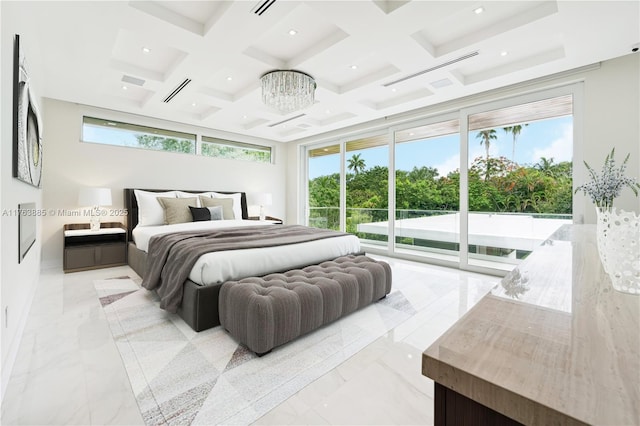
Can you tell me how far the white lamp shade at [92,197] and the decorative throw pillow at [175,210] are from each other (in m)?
0.73

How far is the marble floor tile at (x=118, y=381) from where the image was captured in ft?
4.77

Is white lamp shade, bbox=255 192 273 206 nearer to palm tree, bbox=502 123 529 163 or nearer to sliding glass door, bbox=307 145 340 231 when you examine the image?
sliding glass door, bbox=307 145 340 231

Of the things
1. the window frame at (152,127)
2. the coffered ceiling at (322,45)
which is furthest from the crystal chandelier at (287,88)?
the window frame at (152,127)

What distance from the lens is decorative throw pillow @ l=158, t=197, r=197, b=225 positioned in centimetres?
450

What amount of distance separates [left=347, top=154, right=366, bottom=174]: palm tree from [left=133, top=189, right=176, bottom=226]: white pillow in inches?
141

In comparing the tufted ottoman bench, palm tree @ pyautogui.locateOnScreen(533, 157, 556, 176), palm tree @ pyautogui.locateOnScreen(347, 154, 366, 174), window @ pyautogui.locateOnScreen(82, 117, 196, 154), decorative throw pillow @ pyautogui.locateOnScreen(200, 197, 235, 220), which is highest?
window @ pyautogui.locateOnScreen(82, 117, 196, 154)

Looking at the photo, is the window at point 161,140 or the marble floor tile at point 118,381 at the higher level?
the window at point 161,140

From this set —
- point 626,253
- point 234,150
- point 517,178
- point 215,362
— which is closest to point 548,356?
point 626,253

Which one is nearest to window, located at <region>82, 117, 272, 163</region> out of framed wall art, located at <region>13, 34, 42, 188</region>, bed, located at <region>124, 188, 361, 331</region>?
bed, located at <region>124, 188, 361, 331</region>

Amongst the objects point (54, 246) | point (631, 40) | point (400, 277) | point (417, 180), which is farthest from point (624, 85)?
point (54, 246)

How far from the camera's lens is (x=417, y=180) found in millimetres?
4980

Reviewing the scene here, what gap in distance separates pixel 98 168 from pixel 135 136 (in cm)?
81

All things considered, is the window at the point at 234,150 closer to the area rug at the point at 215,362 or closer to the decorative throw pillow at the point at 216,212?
the decorative throw pillow at the point at 216,212

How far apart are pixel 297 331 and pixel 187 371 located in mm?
736
